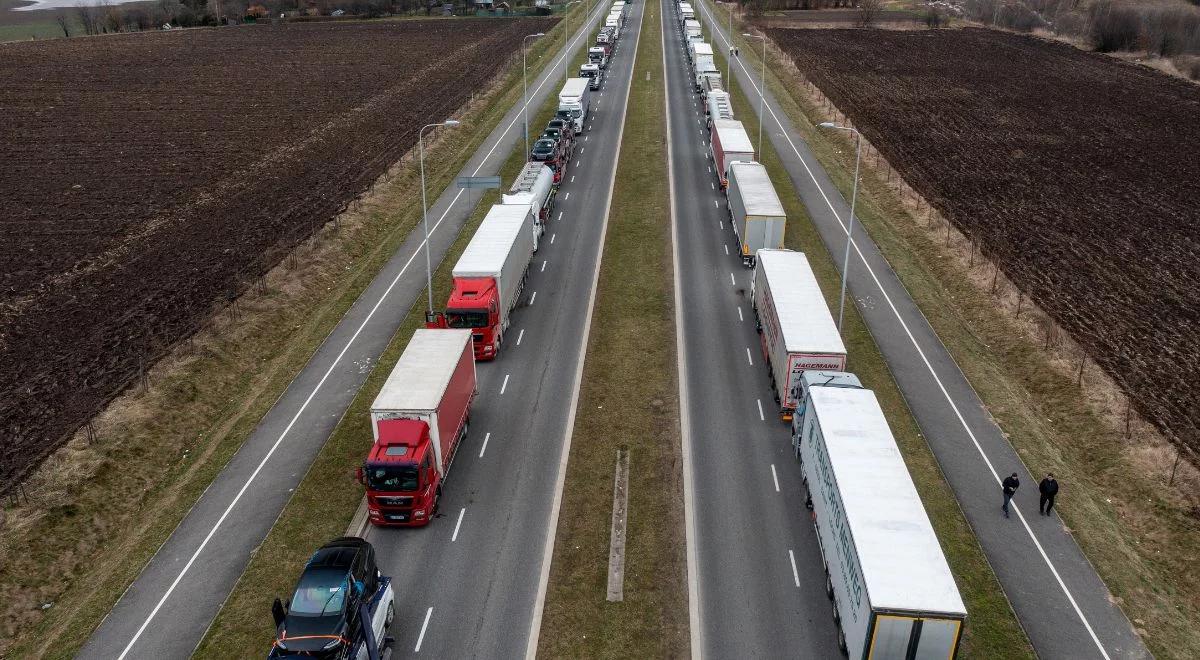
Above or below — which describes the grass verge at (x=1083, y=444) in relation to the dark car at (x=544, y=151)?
below

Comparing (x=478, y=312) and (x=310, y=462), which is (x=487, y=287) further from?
(x=310, y=462)

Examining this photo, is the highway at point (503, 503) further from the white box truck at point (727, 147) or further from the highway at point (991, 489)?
the white box truck at point (727, 147)

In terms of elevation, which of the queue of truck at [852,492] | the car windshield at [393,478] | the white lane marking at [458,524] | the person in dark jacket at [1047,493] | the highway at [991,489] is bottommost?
the white lane marking at [458,524]

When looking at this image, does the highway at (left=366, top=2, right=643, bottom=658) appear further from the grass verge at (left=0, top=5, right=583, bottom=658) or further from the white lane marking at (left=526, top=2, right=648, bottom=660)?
the grass verge at (left=0, top=5, right=583, bottom=658)

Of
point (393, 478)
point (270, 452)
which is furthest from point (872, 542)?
point (270, 452)

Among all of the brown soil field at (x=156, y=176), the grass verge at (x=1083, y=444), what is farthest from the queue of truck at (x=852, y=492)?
the brown soil field at (x=156, y=176)

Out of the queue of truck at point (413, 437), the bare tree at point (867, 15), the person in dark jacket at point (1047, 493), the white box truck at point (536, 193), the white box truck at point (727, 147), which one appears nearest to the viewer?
the queue of truck at point (413, 437)
